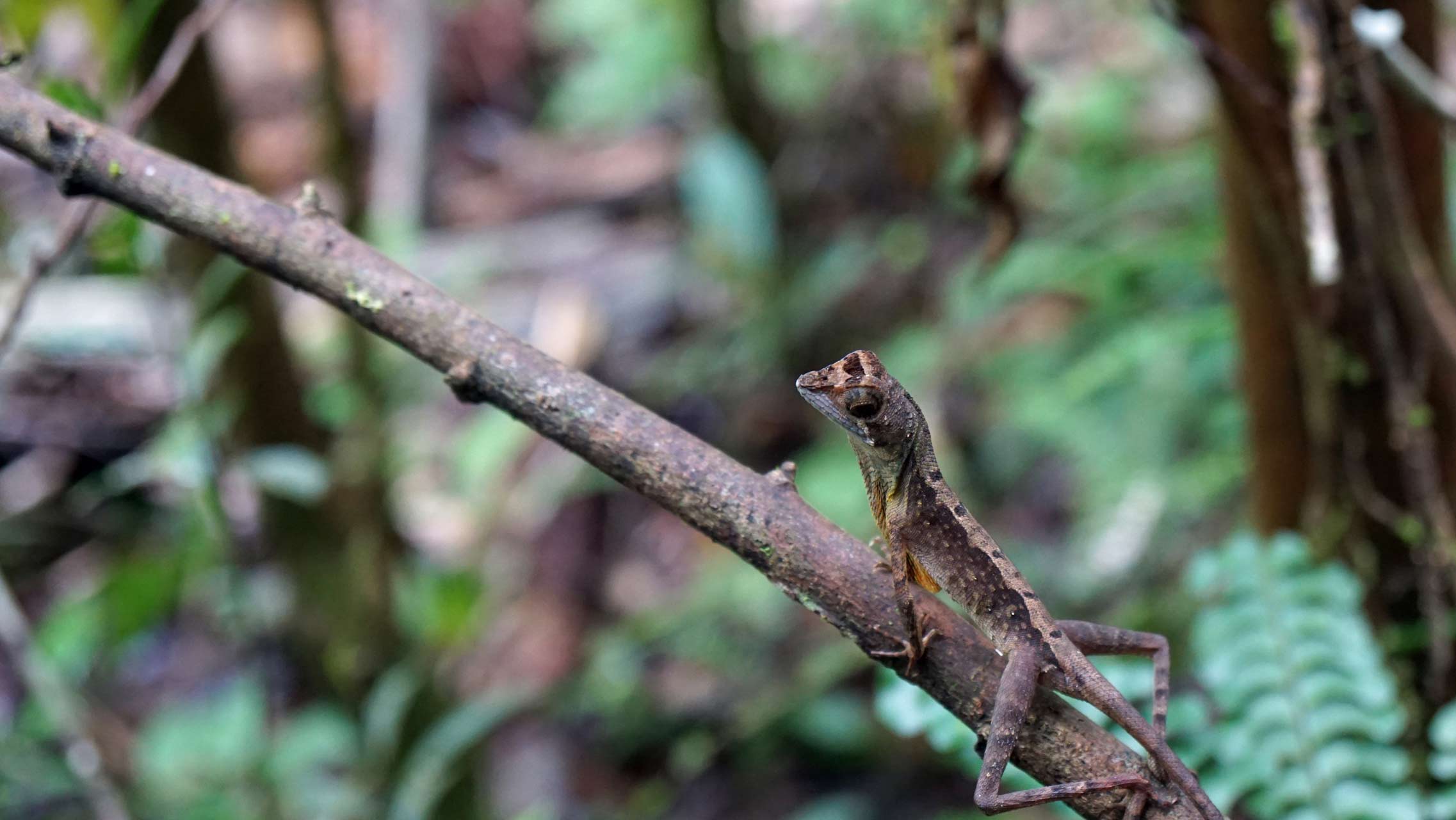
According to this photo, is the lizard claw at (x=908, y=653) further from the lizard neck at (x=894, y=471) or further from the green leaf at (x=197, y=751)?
the green leaf at (x=197, y=751)

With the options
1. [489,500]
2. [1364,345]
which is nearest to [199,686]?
[489,500]

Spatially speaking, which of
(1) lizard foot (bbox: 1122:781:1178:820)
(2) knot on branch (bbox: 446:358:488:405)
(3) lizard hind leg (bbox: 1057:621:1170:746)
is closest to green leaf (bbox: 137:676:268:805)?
(2) knot on branch (bbox: 446:358:488:405)

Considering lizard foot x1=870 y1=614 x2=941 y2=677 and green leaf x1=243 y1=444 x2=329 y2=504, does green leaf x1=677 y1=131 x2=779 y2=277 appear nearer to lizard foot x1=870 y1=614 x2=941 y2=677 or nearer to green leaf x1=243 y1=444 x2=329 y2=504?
green leaf x1=243 y1=444 x2=329 y2=504

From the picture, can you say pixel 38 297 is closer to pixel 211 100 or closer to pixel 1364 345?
pixel 211 100

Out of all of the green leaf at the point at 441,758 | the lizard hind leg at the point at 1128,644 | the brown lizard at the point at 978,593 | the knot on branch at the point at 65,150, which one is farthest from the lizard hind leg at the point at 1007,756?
the green leaf at the point at 441,758

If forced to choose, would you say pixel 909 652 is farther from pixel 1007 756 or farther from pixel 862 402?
pixel 862 402

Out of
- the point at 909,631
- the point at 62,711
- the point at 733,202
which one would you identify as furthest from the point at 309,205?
the point at 733,202
